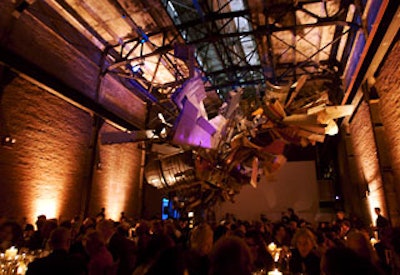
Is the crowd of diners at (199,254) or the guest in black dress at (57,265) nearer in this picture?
the crowd of diners at (199,254)

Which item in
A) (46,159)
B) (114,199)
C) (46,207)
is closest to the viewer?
(46,207)

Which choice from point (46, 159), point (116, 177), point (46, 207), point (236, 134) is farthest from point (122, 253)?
point (116, 177)

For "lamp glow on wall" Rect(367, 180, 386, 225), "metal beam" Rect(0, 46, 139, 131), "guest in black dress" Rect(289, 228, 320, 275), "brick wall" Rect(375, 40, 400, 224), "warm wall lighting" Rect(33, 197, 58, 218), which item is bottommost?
"guest in black dress" Rect(289, 228, 320, 275)

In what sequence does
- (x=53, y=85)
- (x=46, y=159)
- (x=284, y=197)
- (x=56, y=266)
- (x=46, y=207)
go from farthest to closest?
(x=284, y=197), (x=53, y=85), (x=46, y=159), (x=46, y=207), (x=56, y=266)

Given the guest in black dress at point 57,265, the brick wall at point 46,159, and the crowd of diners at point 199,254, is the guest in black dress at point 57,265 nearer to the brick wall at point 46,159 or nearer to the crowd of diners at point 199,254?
the crowd of diners at point 199,254

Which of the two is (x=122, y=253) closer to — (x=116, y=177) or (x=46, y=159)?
(x=46, y=159)

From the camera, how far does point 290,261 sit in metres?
3.72

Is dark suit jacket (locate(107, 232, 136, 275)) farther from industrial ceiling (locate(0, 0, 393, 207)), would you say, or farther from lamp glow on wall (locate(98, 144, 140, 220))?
lamp glow on wall (locate(98, 144, 140, 220))

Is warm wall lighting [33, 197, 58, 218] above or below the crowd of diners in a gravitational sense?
above

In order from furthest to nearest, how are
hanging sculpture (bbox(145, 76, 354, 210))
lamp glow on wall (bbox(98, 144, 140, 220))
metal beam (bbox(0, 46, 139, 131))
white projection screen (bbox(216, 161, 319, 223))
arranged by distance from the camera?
white projection screen (bbox(216, 161, 319, 223)) < lamp glow on wall (bbox(98, 144, 140, 220)) < metal beam (bbox(0, 46, 139, 131)) < hanging sculpture (bbox(145, 76, 354, 210))

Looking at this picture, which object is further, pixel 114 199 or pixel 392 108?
pixel 114 199

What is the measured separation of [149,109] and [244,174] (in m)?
9.78

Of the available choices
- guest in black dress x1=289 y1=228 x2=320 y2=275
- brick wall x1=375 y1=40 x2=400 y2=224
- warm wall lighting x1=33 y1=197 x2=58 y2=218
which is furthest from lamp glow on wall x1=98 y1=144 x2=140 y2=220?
→ brick wall x1=375 y1=40 x2=400 y2=224

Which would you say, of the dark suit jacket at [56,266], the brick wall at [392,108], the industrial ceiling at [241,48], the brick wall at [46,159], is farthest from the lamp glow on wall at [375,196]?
the brick wall at [46,159]
